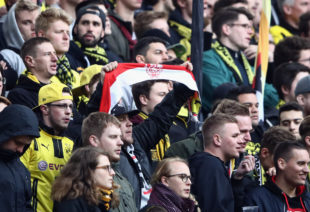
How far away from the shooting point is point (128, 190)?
8.21 meters

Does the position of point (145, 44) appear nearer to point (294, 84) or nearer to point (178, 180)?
point (294, 84)

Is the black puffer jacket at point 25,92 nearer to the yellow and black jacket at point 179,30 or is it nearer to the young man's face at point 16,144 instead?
the young man's face at point 16,144

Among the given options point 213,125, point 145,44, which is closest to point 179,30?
point 145,44

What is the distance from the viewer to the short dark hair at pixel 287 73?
1280 cm

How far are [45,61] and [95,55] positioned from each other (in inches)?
75.7

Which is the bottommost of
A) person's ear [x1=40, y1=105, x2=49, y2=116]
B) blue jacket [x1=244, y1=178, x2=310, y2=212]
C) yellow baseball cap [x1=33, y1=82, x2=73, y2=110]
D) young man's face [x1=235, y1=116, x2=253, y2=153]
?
blue jacket [x1=244, y1=178, x2=310, y2=212]

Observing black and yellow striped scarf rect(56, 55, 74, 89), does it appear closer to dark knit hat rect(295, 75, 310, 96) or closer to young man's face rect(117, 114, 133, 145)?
young man's face rect(117, 114, 133, 145)

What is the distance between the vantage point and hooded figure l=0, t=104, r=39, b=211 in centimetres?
750

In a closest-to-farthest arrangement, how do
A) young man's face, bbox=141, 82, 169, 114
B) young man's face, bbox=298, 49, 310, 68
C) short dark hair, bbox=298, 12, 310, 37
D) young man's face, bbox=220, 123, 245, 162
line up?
1. young man's face, bbox=220, 123, 245, 162
2. young man's face, bbox=141, 82, 169, 114
3. young man's face, bbox=298, 49, 310, 68
4. short dark hair, bbox=298, 12, 310, 37

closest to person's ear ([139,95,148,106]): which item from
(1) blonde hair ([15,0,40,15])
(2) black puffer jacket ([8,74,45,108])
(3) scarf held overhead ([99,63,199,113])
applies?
(3) scarf held overhead ([99,63,199,113])

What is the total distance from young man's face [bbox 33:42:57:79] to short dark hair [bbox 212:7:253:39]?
4087 millimetres

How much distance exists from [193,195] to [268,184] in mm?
891

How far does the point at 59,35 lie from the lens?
10.6 metres

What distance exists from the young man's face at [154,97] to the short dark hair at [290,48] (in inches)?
163
